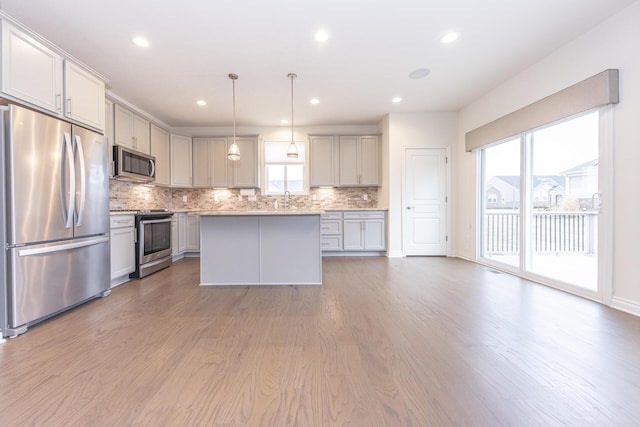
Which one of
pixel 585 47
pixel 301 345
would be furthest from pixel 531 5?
pixel 301 345

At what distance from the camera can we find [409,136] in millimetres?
5121

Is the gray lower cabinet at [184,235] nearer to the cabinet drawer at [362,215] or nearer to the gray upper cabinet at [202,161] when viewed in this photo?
the gray upper cabinet at [202,161]

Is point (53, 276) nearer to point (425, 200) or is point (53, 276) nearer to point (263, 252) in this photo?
point (263, 252)

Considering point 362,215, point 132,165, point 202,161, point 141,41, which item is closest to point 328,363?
point 141,41

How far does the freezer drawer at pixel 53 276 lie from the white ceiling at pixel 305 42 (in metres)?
2.03

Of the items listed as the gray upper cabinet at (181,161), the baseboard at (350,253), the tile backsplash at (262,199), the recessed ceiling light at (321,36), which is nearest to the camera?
the recessed ceiling light at (321,36)

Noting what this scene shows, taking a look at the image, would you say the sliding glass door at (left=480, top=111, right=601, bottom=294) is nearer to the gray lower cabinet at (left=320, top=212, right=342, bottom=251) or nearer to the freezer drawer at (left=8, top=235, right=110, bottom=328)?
the gray lower cabinet at (left=320, top=212, right=342, bottom=251)

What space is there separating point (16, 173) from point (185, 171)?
3537 mm

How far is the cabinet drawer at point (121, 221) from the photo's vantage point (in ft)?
10.9

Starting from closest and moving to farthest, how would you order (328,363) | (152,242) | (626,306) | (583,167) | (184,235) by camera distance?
(328,363) < (626,306) < (583,167) < (152,242) < (184,235)

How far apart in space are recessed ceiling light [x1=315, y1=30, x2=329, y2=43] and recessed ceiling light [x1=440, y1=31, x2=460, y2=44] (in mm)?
1184

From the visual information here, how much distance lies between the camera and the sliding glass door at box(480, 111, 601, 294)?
2857 millimetres

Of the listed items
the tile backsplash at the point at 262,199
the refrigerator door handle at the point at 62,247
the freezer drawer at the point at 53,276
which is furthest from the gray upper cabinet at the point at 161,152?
the freezer drawer at the point at 53,276

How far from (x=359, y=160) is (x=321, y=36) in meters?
3.03
